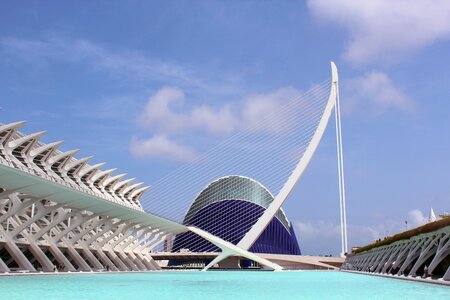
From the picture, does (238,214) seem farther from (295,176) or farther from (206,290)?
(206,290)

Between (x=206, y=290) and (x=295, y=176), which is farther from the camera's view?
(x=295, y=176)

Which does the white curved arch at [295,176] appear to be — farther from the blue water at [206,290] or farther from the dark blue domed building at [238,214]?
the blue water at [206,290]

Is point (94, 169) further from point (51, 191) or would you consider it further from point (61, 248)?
point (51, 191)

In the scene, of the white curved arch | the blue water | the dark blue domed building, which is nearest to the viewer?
the blue water

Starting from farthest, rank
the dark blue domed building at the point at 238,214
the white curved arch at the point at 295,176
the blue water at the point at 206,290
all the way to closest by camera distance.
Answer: the dark blue domed building at the point at 238,214, the white curved arch at the point at 295,176, the blue water at the point at 206,290

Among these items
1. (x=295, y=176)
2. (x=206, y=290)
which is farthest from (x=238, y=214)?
(x=206, y=290)

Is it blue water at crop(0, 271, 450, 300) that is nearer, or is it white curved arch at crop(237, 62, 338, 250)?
blue water at crop(0, 271, 450, 300)

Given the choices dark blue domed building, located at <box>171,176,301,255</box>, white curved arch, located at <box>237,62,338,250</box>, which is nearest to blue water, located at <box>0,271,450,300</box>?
white curved arch, located at <box>237,62,338,250</box>

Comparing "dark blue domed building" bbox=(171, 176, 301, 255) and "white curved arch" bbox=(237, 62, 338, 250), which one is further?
"dark blue domed building" bbox=(171, 176, 301, 255)

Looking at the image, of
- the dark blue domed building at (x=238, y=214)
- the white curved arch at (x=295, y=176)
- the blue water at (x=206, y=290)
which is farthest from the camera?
the dark blue domed building at (x=238, y=214)

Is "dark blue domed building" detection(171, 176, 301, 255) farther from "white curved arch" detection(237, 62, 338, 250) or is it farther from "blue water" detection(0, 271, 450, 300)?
"blue water" detection(0, 271, 450, 300)

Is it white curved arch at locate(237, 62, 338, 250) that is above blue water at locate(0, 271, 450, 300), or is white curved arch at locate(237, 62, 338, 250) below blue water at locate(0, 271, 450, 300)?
above

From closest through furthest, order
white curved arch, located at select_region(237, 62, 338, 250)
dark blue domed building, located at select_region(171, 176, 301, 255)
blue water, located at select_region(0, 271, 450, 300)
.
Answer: blue water, located at select_region(0, 271, 450, 300)
white curved arch, located at select_region(237, 62, 338, 250)
dark blue domed building, located at select_region(171, 176, 301, 255)

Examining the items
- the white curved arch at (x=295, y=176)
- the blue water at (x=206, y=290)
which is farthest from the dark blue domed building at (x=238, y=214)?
the blue water at (x=206, y=290)
